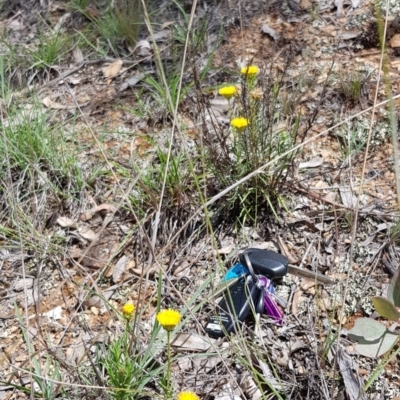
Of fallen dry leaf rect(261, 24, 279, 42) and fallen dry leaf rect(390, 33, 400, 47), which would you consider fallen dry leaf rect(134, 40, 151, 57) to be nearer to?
fallen dry leaf rect(261, 24, 279, 42)

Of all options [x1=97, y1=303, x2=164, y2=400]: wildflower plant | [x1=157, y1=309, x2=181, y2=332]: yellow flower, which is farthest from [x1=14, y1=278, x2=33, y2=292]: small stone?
[x1=157, y1=309, x2=181, y2=332]: yellow flower

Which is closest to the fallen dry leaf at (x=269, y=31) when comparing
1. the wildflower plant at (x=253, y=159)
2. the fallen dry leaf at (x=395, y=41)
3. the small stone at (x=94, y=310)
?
the fallen dry leaf at (x=395, y=41)

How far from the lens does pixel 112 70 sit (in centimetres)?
309

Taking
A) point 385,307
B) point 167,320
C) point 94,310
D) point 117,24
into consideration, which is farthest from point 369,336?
point 117,24

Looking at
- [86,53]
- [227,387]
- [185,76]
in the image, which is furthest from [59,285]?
[86,53]

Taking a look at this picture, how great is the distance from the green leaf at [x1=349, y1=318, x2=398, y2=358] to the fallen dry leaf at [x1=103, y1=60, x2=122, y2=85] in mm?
2090

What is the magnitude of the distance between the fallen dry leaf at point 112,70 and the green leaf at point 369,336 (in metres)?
2.09

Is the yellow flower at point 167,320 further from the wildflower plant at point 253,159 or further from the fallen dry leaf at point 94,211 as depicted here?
the fallen dry leaf at point 94,211

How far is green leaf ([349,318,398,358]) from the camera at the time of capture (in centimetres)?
140

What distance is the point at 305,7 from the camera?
311 cm

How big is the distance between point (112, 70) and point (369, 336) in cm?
217

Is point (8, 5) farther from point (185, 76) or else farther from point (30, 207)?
point (30, 207)

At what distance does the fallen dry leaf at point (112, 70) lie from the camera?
10.1 ft

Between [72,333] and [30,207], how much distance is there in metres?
0.65
